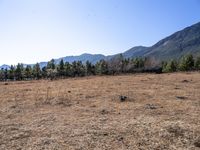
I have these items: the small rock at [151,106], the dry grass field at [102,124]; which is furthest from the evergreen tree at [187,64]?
the small rock at [151,106]

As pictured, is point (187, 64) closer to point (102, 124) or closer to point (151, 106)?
point (151, 106)

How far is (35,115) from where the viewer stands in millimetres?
17688

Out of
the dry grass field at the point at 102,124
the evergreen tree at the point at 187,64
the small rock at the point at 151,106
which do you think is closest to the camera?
the dry grass field at the point at 102,124

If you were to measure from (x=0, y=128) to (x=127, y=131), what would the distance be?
6.81 meters

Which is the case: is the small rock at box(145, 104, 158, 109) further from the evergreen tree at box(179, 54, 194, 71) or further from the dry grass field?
the evergreen tree at box(179, 54, 194, 71)

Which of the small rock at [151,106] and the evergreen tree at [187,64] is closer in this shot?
the small rock at [151,106]

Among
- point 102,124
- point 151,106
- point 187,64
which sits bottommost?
point 102,124

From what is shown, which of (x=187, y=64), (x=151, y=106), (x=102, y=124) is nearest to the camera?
(x=102, y=124)

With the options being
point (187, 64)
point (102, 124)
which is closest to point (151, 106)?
point (102, 124)

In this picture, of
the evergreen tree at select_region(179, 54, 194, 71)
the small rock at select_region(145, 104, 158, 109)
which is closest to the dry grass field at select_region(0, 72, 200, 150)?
the small rock at select_region(145, 104, 158, 109)

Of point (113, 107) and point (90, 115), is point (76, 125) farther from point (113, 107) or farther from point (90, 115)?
point (113, 107)

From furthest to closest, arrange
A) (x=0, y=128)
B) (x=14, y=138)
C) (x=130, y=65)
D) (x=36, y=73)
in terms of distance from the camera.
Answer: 1. (x=36, y=73)
2. (x=130, y=65)
3. (x=0, y=128)
4. (x=14, y=138)

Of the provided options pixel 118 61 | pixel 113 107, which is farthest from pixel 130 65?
pixel 113 107

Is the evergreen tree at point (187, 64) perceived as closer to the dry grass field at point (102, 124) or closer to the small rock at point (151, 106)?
the dry grass field at point (102, 124)
